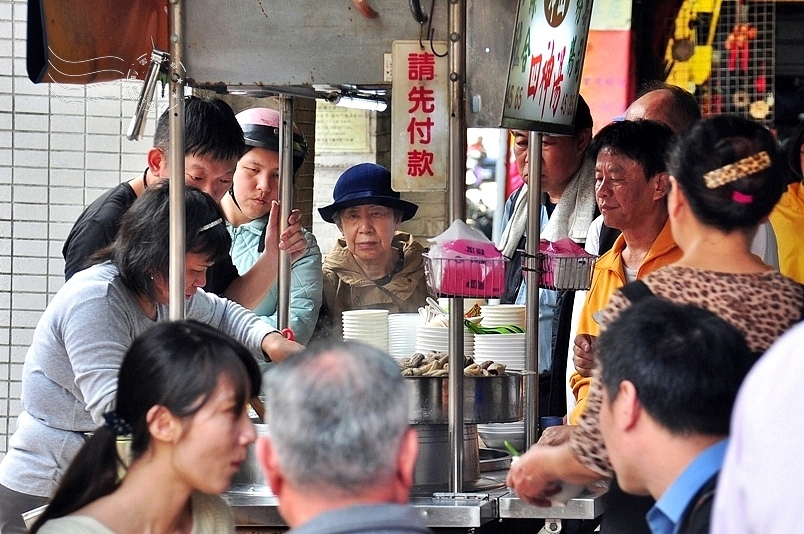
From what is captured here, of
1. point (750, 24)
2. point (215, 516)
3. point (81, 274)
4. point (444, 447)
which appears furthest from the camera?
point (750, 24)

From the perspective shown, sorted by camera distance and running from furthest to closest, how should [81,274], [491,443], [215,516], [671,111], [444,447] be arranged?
[671,111] < [491,443] < [444,447] < [81,274] < [215,516]

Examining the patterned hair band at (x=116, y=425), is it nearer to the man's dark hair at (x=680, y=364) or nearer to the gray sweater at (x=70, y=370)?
the gray sweater at (x=70, y=370)

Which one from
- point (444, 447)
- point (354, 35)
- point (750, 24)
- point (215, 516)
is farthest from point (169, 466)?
point (750, 24)

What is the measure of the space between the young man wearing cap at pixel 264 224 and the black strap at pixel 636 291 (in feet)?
8.37

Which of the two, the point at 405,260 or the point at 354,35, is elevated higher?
the point at 354,35

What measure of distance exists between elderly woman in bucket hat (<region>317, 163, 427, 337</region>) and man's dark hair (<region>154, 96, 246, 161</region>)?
1435mm

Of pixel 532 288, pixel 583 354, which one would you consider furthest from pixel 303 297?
pixel 583 354

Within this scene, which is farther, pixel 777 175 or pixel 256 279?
pixel 256 279

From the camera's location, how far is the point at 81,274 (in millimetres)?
3314

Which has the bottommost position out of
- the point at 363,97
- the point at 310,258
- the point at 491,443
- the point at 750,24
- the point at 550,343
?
the point at 491,443

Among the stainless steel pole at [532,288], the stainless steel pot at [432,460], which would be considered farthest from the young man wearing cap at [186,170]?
the stainless steel pot at [432,460]

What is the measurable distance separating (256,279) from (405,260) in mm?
1290

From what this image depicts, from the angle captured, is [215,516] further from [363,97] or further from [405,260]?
[405,260]

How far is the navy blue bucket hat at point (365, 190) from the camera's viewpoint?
Answer: 214 inches
